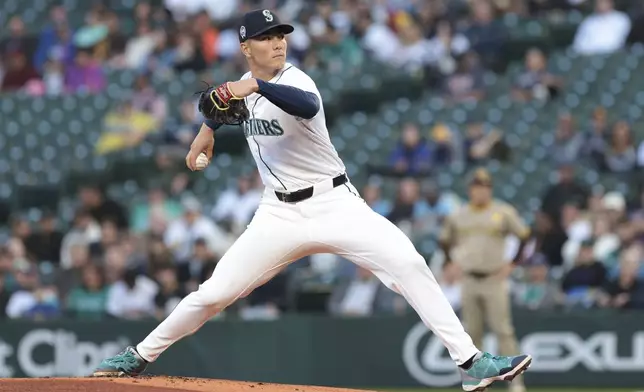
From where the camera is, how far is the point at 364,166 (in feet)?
51.1

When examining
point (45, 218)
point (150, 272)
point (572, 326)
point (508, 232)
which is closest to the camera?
point (508, 232)

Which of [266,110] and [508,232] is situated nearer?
[266,110]

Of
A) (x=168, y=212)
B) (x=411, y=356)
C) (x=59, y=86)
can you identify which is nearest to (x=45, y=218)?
(x=168, y=212)

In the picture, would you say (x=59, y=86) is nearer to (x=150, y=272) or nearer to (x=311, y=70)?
(x=311, y=70)

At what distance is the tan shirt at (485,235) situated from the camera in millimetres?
11664

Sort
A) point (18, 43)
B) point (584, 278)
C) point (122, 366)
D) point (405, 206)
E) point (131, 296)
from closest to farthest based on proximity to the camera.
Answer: point (122, 366) → point (584, 278) → point (131, 296) → point (405, 206) → point (18, 43)

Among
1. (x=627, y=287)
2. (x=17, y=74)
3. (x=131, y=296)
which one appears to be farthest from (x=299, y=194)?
(x=17, y=74)

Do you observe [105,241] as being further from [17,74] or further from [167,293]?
[17,74]

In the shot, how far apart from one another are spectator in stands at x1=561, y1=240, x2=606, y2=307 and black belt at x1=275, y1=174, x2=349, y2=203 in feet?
21.7

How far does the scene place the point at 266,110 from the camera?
269 inches

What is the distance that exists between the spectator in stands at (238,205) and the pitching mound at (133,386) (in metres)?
7.54

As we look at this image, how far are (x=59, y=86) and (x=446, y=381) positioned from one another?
769cm

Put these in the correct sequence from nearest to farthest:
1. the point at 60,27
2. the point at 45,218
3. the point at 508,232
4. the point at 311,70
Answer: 1. the point at 508,232
2. the point at 45,218
3. the point at 311,70
4. the point at 60,27

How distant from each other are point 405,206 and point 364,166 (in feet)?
4.40
